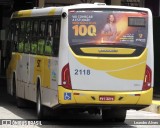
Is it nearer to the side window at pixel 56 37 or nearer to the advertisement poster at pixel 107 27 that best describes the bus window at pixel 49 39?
the side window at pixel 56 37

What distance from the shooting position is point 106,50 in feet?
45.0

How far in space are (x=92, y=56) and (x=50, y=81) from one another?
1.37 m

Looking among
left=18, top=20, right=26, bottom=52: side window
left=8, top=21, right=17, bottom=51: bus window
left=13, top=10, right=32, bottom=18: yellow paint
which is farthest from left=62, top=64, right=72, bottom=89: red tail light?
left=8, top=21, right=17, bottom=51: bus window

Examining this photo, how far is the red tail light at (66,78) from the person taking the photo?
534 inches

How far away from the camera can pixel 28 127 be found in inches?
546

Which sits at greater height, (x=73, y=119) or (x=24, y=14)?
(x=24, y=14)

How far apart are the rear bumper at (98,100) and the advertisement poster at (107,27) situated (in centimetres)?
112

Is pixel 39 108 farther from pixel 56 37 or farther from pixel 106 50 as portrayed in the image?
pixel 106 50

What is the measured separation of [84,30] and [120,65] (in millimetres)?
1148

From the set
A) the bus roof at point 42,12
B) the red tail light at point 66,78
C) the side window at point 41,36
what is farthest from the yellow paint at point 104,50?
the side window at point 41,36

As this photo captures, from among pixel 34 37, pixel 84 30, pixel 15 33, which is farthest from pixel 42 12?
pixel 15 33

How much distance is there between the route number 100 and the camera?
539 inches

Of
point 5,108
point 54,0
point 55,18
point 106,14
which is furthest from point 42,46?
point 54,0

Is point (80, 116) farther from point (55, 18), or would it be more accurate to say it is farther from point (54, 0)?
point (54, 0)
